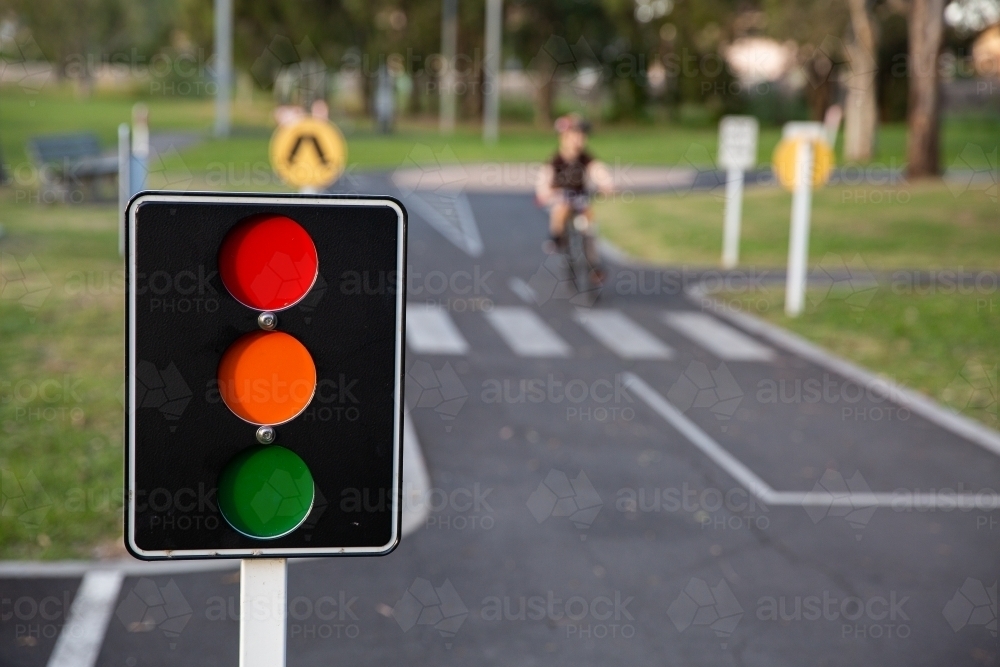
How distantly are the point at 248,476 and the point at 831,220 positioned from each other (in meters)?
23.5

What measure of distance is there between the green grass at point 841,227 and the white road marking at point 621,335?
5137mm

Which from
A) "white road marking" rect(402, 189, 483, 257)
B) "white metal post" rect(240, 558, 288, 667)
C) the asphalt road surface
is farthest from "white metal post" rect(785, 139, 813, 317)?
"white metal post" rect(240, 558, 288, 667)

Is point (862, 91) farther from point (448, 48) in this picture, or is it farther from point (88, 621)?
point (88, 621)

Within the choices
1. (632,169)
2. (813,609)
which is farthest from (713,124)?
(813,609)

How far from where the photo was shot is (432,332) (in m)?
13.5

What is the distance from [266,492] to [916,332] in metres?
12.3

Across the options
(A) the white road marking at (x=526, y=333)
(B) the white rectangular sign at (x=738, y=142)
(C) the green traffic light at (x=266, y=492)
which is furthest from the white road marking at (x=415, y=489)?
(B) the white rectangular sign at (x=738, y=142)

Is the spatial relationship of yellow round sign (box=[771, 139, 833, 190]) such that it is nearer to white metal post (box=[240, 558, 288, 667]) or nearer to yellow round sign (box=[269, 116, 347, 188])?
yellow round sign (box=[269, 116, 347, 188])

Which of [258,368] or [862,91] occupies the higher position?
[258,368]

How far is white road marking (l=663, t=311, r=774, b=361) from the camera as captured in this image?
41.8 ft

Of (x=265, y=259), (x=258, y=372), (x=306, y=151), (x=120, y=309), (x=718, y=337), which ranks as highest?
(x=265, y=259)

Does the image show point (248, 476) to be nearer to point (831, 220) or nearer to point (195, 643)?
point (195, 643)

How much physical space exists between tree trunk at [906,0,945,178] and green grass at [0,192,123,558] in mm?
20357

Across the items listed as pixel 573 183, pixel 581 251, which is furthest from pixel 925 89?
pixel 573 183
